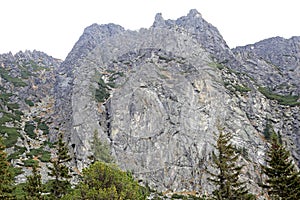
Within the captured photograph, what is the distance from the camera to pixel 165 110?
244 feet

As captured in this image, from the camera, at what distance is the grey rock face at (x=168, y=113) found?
65.5 metres

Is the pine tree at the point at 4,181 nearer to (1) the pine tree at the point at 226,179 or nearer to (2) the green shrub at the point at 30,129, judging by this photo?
(1) the pine tree at the point at 226,179

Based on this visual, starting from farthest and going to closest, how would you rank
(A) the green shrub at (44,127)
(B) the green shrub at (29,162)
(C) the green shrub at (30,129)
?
(A) the green shrub at (44,127) < (C) the green shrub at (30,129) < (B) the green shrub at (29,162)

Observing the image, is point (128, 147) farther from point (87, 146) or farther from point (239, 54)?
point (239, 54)

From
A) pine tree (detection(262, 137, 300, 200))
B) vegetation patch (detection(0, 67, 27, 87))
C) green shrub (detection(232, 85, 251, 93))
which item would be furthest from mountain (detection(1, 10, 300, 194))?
pine tree (detection(262, 137, 300, 200))

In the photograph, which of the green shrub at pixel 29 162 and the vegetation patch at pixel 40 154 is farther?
the vegetation patch at pixel 40 154

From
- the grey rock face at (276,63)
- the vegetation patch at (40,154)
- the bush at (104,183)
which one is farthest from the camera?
the grey rock face at (276,63)

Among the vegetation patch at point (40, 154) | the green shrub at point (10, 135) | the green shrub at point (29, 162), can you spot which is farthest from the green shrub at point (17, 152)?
the green shrub at point (29, 162)

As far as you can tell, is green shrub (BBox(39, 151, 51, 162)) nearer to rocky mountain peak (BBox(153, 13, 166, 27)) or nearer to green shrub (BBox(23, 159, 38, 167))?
green shrub (BBox(23, 159, 38, 167))

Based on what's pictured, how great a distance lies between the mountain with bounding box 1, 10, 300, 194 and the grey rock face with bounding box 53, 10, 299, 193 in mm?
227

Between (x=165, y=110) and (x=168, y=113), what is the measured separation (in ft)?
3.44

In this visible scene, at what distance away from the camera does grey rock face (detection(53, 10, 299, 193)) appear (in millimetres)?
65500

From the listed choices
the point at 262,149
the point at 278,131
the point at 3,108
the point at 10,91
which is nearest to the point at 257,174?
the point at 262,149

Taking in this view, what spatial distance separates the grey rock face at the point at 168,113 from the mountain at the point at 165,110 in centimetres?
23
